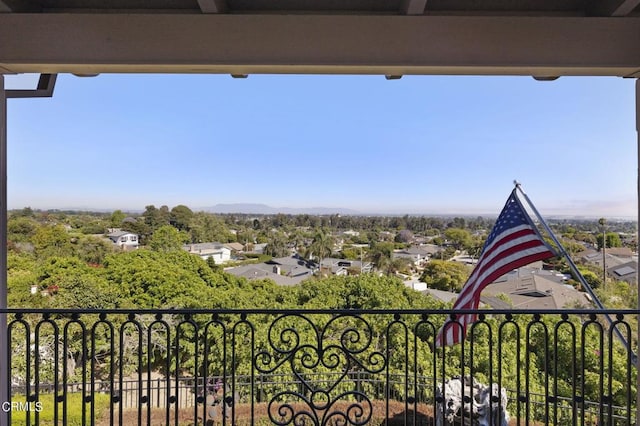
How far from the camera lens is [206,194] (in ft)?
62.8

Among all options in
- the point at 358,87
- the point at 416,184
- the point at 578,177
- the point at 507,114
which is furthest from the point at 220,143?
the point at 578,177

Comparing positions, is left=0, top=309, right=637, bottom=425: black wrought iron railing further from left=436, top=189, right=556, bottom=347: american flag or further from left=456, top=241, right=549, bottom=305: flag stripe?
left=456, top=241, right=549, bottom=305: flag stripe

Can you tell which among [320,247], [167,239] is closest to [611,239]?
[320,247]

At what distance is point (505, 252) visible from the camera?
105 inches

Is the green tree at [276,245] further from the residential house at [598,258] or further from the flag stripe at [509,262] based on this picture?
the flag stripe at [509,262]

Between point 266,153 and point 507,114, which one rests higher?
point 507,114

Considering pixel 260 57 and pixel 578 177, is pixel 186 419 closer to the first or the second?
pixel 260 57

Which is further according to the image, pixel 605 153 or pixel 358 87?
pixel 358 87

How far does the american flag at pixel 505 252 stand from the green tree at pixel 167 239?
1291 cm

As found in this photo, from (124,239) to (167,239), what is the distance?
192cm

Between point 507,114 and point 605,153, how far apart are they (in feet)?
18.9

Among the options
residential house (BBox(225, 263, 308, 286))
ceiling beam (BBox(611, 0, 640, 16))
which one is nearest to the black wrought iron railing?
ceiling beam (BBox(611, 0, 640, 16))

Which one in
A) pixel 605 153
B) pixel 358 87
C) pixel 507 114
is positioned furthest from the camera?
pixel 358 87

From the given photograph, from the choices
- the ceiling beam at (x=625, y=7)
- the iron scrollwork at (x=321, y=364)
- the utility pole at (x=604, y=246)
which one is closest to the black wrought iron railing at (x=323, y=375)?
the iron scrollwork at (x=321, y=364)
